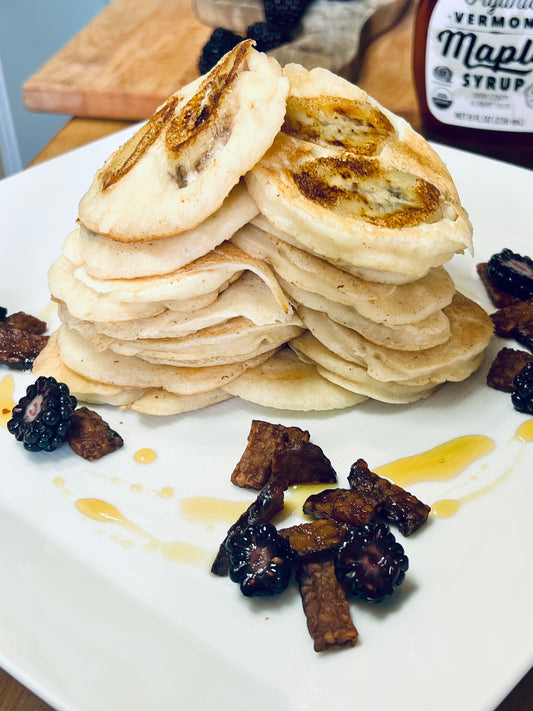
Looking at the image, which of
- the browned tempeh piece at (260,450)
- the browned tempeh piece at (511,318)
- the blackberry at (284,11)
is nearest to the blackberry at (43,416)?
the browned tempeh piece at (260,450)

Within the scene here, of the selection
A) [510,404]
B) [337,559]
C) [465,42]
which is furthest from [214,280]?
[465,42]

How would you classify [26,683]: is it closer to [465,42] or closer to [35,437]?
[35,437]

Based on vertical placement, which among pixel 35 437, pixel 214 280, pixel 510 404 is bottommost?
pixel 510 404

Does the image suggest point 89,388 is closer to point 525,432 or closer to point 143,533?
point 143,533

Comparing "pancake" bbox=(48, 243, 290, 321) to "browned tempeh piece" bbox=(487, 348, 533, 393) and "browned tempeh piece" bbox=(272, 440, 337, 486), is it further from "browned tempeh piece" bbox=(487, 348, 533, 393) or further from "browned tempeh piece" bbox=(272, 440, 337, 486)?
"browned tempeh piece" bbox=(487, 348, 533, 393)

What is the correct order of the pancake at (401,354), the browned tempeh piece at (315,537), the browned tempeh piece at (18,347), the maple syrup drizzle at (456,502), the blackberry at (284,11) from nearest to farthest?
the browned tempeh piece at (315,537) < the maple syrup drizzle at (456,502) < the pancake at (401,354) < the browned tempeh piece at (18,347) < the blackberry at (284,11)

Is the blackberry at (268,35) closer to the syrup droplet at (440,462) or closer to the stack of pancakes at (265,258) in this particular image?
the stack of pancakes at (265,258)

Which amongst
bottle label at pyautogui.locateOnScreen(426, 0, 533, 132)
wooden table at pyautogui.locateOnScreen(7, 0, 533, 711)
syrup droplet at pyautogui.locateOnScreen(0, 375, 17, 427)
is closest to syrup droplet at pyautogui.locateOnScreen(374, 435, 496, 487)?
syrup droplet at pyautogui.locateOnScreen(0, 375, 17, 427)
